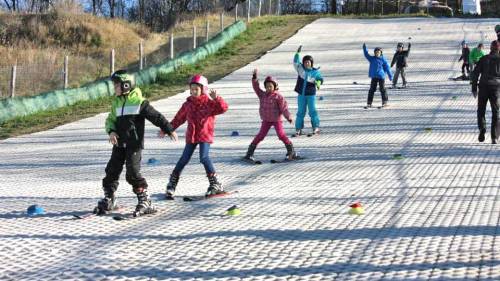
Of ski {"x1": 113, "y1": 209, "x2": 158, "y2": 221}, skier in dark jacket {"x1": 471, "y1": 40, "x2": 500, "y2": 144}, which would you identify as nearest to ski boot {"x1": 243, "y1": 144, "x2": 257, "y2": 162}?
ski {"x1": 113, "y1": 209, "x2": 158, "y2": 221}

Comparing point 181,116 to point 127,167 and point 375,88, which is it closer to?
point 127,167

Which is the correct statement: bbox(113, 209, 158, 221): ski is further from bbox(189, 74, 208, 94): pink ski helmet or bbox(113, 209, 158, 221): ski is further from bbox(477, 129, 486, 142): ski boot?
bbox(477, 129, 486, 142): ski boot

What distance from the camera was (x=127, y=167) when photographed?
785cm

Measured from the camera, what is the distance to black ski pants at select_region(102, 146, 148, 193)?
25.6 ft

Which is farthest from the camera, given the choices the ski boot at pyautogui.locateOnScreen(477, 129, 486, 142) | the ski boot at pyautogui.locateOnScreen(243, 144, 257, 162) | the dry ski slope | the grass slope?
the grass slope

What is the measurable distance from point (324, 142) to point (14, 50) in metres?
35.2

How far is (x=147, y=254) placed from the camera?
639cm

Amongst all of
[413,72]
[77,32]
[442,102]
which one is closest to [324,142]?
[442,102]

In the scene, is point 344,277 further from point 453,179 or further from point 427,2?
point 427,2

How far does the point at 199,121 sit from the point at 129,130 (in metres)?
1.22

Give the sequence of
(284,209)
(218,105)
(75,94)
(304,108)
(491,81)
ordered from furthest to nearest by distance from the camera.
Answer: (75,94) → (304,108) → (491,81) → (218,105) → (284,209)

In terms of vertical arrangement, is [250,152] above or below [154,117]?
below

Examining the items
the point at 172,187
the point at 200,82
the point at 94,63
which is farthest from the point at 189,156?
the point at 94,63

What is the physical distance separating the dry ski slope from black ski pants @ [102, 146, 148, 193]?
38 cm
